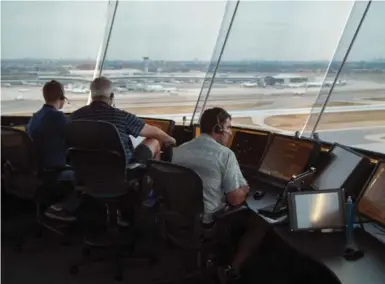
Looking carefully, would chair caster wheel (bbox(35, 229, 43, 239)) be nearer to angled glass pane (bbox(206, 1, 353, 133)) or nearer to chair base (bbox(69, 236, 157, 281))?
chair base (bbox(69, 236, 157, 281))

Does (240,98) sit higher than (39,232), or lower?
higher

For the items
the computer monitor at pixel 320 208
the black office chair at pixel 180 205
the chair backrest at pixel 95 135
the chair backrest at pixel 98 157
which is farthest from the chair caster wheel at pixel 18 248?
the computer monitor at pixel 320 208

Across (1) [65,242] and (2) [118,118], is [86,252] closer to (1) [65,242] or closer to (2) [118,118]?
(1) [65,242]

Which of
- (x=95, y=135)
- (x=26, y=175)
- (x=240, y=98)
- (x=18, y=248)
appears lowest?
(x=18, y=248)

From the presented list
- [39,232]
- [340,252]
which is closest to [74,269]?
[39,232]

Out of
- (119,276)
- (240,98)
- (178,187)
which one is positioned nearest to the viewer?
(178,187)

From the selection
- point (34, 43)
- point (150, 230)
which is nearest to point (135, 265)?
point (150, 230)

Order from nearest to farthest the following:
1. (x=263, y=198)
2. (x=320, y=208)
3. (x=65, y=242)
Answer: (x=320, y=208)
(x=263, y=198)
(x=65, y=242)

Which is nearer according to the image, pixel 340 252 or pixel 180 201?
pixel 340 252
